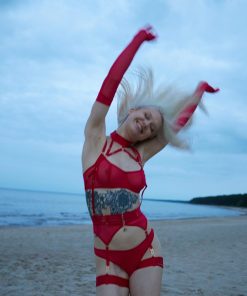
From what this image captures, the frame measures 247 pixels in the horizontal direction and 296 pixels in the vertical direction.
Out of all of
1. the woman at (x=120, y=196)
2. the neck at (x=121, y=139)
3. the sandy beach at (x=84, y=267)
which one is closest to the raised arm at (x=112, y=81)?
the woman at (x=120, y=196)

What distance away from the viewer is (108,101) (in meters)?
3.51

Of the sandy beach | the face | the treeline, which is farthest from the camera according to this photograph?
the treeline

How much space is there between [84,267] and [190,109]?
21.8 ft

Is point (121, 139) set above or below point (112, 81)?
below

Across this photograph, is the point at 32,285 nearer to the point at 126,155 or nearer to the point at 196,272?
the point at 196,272

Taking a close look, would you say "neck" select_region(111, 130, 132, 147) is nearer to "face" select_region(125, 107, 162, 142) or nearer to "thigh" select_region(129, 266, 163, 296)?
"face" select_region(125, 107, 162, 142)

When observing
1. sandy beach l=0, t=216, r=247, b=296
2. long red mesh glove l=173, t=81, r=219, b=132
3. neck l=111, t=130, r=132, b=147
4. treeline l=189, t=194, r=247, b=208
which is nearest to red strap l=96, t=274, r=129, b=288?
neck l=111, t=130, r=132, b=147

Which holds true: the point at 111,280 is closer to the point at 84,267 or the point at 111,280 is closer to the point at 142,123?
the point at 142,123

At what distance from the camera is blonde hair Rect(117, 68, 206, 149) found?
380cm

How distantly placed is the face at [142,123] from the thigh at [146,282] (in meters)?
1.03

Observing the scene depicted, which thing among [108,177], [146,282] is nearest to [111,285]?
[146,282]

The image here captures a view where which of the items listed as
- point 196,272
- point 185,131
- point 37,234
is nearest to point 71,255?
point 196,272

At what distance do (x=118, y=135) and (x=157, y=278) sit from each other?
3.81 ft

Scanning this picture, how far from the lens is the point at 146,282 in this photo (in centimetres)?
339
